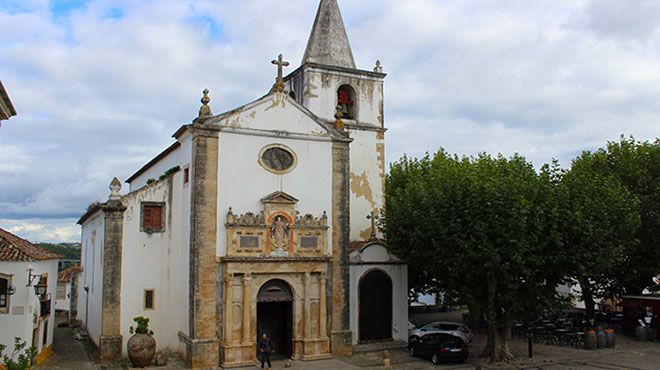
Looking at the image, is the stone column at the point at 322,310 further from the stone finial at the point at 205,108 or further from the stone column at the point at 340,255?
the stone finial at the point at 205,108

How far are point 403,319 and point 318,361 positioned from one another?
5125 millimetres

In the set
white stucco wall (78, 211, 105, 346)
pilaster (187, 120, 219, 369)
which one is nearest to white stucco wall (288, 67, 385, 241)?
pilaster (187, 120, 219, 369)

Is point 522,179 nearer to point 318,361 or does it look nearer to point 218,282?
point 318,361

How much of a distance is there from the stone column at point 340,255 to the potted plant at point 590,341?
37.4ft

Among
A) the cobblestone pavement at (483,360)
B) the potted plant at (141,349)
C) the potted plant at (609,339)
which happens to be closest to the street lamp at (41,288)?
the cobblestone pavement at (483,360)

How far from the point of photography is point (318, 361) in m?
24.7

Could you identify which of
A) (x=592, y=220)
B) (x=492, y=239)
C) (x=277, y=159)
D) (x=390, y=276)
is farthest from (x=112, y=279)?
(x=592, y=220)

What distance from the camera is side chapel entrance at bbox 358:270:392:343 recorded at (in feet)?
88.4

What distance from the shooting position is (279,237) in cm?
2506

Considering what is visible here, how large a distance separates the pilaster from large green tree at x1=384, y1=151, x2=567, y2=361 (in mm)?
8322

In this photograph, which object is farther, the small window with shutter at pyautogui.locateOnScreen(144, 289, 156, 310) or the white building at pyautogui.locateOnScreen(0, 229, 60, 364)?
the small window with shutter at pyautogui.locateOnScreen(144, 289, 156, 310)

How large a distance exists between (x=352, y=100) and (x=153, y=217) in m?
12.1

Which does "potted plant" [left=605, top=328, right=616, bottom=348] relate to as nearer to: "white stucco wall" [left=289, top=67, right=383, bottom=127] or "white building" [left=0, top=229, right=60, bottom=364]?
"white stucco wall" [left=289, top=67, right=383, bottom=127]

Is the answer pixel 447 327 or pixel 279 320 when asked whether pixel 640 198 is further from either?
pixel 279 320
